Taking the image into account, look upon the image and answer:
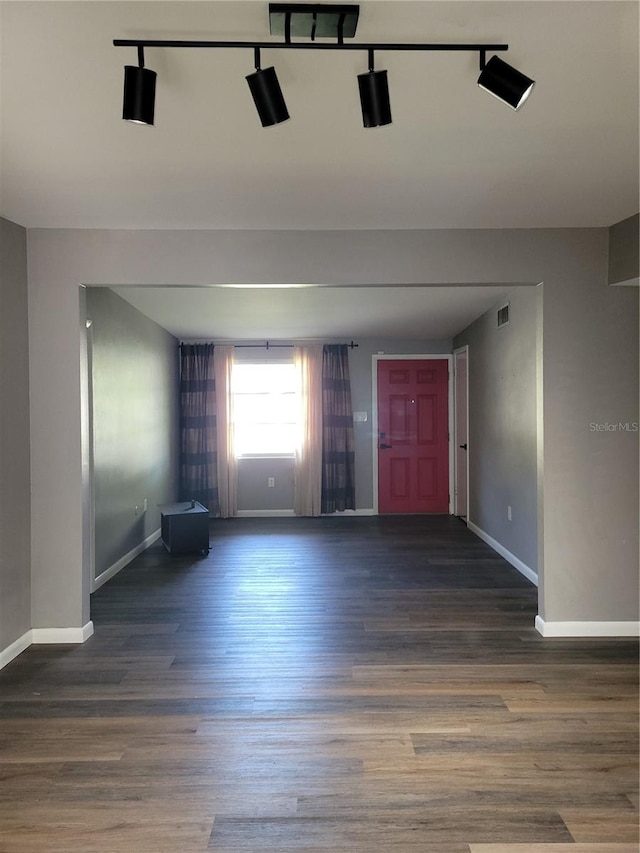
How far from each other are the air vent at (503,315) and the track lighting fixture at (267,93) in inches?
130

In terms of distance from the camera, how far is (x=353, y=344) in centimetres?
642

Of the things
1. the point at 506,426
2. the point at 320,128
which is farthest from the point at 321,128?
the point at 506,426

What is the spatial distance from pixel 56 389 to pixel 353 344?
411cm

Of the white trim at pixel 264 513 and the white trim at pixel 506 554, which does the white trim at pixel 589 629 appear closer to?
the white trim at pixel 506 554

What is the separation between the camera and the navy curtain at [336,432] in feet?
20.9

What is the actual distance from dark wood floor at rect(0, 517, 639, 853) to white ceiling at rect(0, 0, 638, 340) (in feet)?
7.64

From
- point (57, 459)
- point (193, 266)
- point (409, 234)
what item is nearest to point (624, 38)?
point (409, 234)

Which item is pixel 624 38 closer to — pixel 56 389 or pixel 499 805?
pixel 499 805

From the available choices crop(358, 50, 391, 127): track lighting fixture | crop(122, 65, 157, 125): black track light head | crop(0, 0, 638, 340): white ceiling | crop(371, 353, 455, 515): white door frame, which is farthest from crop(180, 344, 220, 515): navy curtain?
crop(358, 50, 391, 127): track lighting fixture

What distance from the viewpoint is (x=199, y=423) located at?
20.9ft

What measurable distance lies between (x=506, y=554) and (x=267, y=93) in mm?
4003

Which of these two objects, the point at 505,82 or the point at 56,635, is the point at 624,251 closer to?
the point at 505,82

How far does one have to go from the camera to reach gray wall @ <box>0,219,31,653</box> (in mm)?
2664

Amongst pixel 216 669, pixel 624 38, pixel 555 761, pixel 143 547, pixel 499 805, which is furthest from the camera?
pixel 143 547
